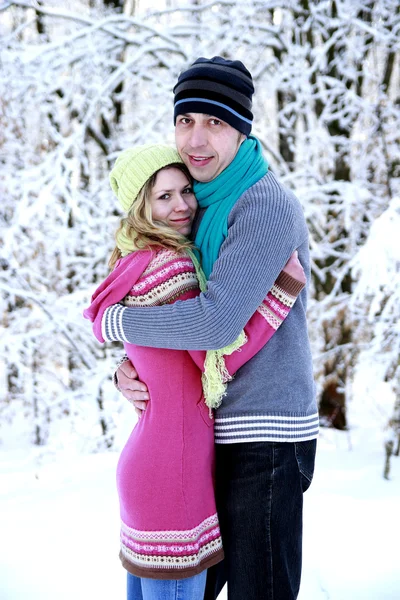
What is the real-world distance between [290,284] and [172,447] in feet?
1.77

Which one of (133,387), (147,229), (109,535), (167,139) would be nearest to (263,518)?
(133,387)

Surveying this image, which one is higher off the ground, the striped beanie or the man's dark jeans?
the striped beanie

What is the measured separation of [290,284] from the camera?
155cm

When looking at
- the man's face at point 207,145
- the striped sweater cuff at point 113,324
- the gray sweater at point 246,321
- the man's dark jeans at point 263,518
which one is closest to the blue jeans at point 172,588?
the man's dark jeans at point 263,518

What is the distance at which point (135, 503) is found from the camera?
157 centimetres

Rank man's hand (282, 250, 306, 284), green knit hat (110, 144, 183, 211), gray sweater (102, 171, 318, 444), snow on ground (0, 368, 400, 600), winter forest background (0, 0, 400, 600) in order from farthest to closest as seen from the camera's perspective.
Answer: winter forest background (0, 0, 400, 600) < snow on ground (0, 368, 400, 600) < green knit hat (110, 144, 183, 211) < man's hand (282, 250, 306, 284) < gray sweater (102, 171, 318, 444)

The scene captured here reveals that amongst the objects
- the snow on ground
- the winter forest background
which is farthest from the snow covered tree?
the snow on ground

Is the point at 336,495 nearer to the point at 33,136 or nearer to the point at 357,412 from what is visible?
the point at 357,412

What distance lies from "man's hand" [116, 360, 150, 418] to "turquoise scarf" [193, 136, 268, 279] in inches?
14.5

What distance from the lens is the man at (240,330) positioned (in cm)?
147

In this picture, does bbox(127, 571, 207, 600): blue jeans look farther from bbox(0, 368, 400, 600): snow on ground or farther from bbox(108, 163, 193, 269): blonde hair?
bbox(0, 368, 400, 600): snow on ground

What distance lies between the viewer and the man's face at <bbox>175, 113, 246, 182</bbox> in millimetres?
1654

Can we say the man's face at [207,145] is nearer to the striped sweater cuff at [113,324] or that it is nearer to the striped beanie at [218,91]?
the striped beanie at [218,91]

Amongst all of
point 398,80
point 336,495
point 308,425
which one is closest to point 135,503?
point 308,425
